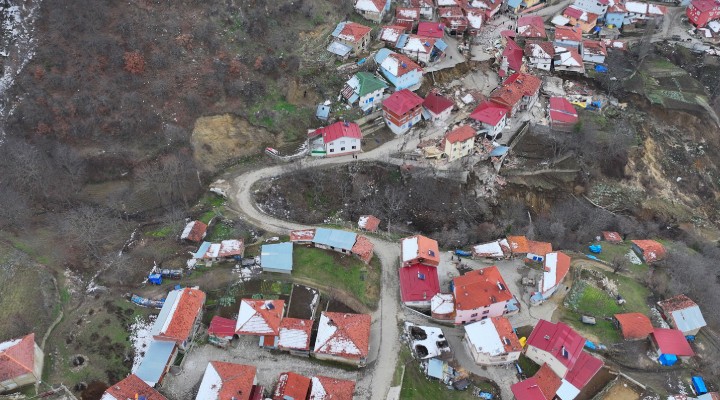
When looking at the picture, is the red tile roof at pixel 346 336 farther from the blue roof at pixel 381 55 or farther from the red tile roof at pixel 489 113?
the blue roof at pixel 381 55

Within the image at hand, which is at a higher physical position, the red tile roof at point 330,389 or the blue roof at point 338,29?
the blue roof at point 338,29

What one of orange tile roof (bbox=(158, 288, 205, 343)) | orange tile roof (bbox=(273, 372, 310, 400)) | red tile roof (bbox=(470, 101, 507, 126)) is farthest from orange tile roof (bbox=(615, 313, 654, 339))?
orange tile roof (bbox=(158, 288, 205, 343))

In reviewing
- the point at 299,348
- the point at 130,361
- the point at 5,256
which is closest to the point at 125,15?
the point at 5,256

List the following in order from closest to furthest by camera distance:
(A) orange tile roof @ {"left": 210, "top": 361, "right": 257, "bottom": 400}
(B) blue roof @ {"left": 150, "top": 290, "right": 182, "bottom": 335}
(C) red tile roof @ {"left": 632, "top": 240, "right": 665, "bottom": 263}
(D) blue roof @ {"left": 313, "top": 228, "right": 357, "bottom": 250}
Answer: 1. (A) orange tile roof @ {"left": 210, "top": 361, "right": 257, "bottom": 400}
2. (B) blue roof @ {"left": 150, "top": 290, "right": 182, "bottom": 335}
3. (D) blue roof @ {"left": 313, "top": 228, "right": 357, "bottom": 250}
4. (C) red tile roof @ {"left": 632, "top": 240, "right": 665, "bottom": 263}

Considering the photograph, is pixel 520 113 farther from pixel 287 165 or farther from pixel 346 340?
pixel 346 340

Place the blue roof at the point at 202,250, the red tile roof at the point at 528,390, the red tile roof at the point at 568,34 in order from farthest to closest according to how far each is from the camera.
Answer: the red tile roof at the point at 568,34, the blue roof at the point at 202,250, the red tile roof at the point at 528,390

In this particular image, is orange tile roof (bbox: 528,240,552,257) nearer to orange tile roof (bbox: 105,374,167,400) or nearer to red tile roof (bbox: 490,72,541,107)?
red tile roof (bbox: 490,72,541,107)

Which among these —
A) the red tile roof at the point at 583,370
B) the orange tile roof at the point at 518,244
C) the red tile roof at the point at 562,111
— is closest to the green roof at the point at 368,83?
the red tile roof at the point at 562,111

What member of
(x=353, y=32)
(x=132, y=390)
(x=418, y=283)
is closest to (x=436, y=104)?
(x=353, y=32)
